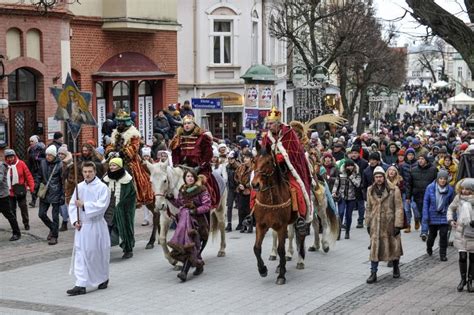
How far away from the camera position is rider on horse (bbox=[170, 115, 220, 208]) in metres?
14.0

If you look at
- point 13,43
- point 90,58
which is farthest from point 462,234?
point 90,58

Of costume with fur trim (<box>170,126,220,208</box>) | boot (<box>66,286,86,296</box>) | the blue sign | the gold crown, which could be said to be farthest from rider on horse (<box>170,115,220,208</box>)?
the blue sign

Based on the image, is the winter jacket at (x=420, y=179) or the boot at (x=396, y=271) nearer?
the boot at (x=396, y=271)

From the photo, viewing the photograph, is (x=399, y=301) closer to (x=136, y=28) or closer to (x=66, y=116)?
(x=66, y=116)

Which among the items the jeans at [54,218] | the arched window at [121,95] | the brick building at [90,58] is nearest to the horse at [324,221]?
the jeans at [54,218]

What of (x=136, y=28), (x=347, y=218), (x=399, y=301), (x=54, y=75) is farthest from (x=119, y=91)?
(x=399, y=301)

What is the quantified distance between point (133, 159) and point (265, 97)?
395 inches

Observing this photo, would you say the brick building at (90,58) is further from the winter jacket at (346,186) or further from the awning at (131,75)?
the winter jacket at (346,186)

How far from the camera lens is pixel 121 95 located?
31062 mm

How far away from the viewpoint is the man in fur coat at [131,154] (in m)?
15.6

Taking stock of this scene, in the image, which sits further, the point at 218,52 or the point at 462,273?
the point at 218,52

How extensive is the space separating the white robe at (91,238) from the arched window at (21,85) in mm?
11898

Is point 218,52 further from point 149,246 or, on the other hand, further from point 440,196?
point 440,196

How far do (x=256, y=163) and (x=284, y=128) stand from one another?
1147 mm
